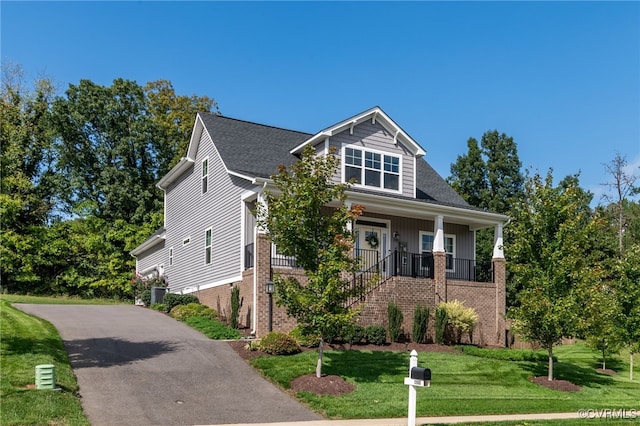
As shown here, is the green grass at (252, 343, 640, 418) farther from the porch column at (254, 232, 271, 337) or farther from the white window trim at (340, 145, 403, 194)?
the white window trim at (340, 145, 403, 194)

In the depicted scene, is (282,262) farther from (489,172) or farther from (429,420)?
(489,172)

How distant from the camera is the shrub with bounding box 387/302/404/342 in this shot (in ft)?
63.6

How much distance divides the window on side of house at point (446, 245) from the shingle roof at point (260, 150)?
146 centimetres

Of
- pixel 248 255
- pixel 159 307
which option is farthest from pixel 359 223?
pixel 159 307

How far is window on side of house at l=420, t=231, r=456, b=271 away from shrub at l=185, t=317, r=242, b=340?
905 centimetres

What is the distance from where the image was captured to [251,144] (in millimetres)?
24422

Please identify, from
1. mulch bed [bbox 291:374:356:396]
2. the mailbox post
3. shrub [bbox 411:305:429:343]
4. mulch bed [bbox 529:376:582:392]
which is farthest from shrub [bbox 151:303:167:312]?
the mailbox post

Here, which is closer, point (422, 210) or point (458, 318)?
point (458, 318)

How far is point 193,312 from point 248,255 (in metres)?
2.76

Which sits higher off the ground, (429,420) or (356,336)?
(356,336)

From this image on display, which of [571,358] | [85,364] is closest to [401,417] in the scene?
[85,364]

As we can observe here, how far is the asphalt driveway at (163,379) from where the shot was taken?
1109cm

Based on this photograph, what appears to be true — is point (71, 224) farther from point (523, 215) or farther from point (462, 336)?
point (523, 215)

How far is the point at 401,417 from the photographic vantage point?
11.7 meters
